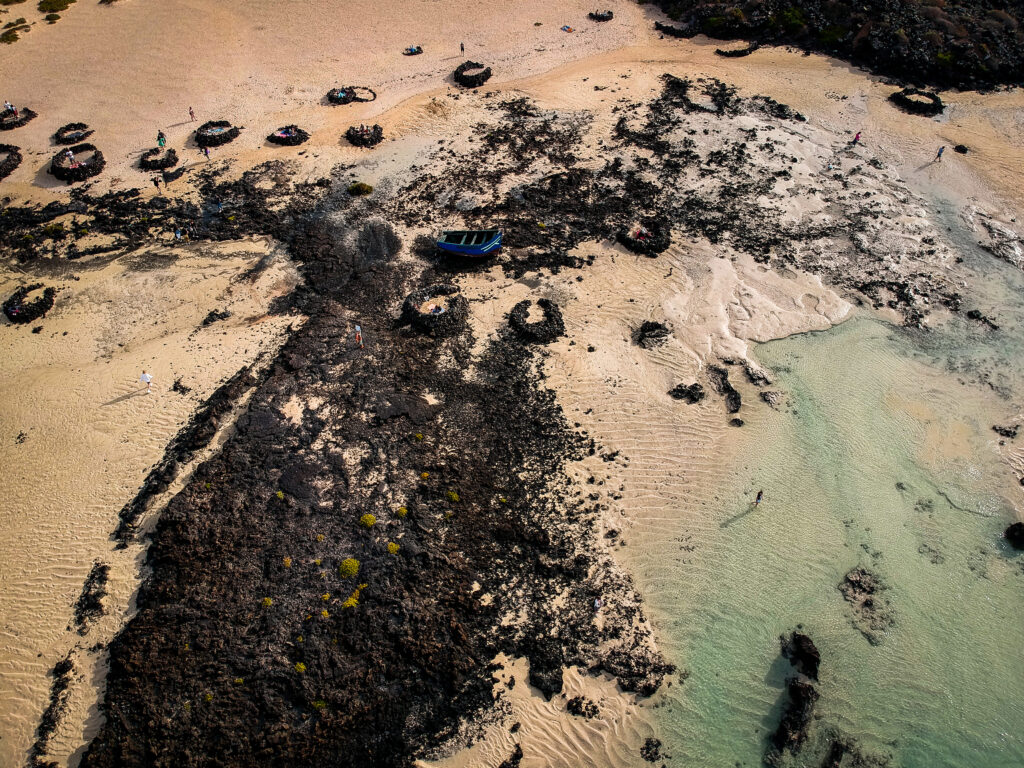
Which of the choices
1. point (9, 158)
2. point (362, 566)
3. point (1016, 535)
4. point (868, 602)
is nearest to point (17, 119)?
point (9, 158)

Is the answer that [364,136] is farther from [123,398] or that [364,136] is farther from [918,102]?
[918,102]

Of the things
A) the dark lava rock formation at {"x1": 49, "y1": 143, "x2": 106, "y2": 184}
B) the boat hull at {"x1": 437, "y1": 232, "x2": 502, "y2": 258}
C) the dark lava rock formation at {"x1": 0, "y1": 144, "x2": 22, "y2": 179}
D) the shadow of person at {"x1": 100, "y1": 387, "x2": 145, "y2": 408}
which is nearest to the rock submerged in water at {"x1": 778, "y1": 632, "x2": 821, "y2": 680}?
the boat hull at {"x1": 437, "y1": 232, "x2": 502, "y2": 258}

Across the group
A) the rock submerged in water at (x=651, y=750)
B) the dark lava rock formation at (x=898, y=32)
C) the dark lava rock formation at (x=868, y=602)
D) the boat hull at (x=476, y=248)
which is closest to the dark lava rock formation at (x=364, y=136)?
the boat hull at (x=476, y=248)

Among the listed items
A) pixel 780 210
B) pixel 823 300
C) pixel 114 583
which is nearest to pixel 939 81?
pixel 780 210

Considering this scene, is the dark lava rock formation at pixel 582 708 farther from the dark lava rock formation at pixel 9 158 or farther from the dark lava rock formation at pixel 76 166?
the dark lava rock formation at pixel 9 158

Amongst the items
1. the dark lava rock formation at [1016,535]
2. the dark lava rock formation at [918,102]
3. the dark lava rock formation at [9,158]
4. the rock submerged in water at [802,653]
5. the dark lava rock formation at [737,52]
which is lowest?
the rock submerged in water at [802,653]

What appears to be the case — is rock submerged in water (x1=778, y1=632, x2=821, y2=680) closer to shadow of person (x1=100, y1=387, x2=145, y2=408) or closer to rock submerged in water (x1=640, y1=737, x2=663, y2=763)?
rock submerged in water (x1=640, y1=737, x2=663, y2=763)
